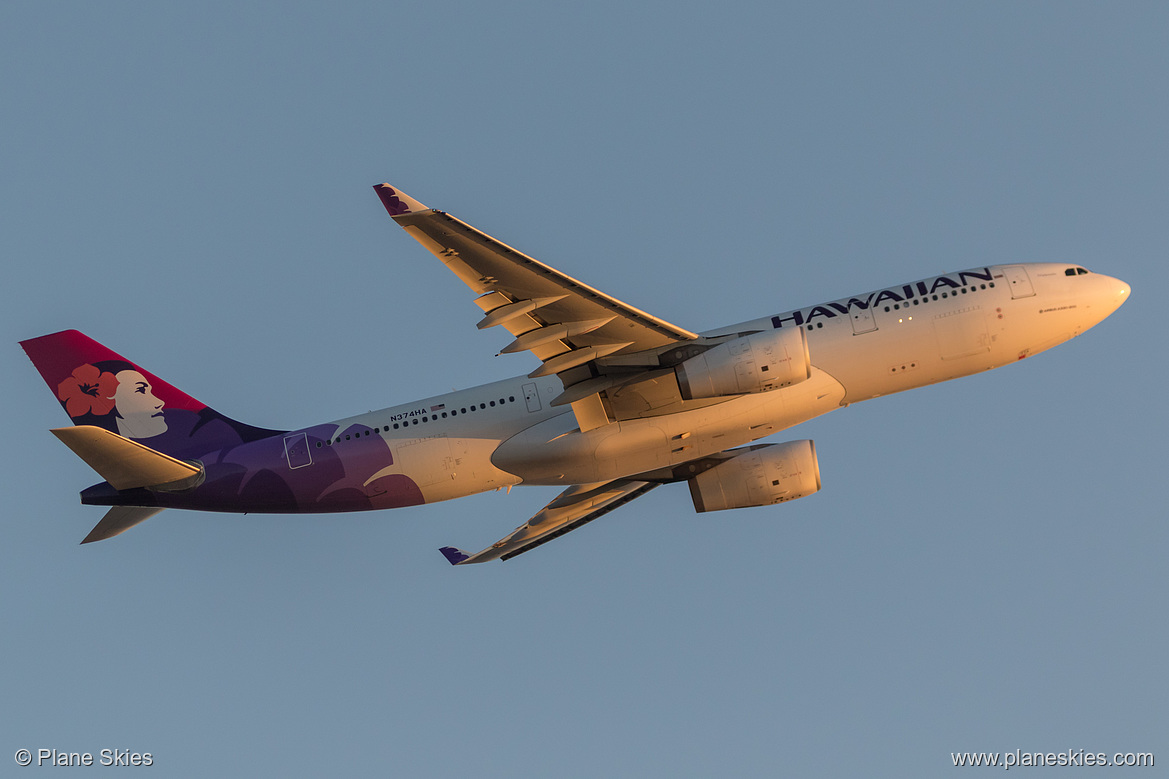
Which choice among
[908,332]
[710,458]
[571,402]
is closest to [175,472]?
[571,402]

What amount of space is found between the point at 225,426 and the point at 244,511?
294 centimetres

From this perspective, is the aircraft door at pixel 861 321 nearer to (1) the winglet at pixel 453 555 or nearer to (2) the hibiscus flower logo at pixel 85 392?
(1) the winglet at pixel 453 555

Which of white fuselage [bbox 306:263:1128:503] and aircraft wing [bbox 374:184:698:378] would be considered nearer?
aircraft wing [bbox 374:184:698:378]

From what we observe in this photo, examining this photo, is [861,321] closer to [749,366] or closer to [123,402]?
[749,366]

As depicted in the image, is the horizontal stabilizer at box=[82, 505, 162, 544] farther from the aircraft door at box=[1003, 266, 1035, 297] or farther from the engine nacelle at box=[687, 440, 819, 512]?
the aircraft door at box=[1003, 266, 1035, 297]

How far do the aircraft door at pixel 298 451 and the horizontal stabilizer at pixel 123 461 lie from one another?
272cm

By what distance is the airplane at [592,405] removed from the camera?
32406mm

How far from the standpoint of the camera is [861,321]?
34.4m

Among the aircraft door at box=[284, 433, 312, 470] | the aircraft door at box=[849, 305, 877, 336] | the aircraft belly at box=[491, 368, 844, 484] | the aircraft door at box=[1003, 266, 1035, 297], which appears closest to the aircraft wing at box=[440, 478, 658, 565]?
the aircraft belly at box=[491, 368, 844, 484]

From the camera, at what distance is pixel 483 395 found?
A: 3600 cm

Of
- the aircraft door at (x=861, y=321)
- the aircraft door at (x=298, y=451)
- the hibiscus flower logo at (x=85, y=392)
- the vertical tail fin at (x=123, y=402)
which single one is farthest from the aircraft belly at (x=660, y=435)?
the hibiscus flower logo at (x=85, y=392)

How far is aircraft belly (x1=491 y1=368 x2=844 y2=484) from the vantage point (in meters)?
33.8

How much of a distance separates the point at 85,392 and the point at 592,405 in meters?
16.5

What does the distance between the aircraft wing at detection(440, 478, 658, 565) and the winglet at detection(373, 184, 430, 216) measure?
50.2ft
